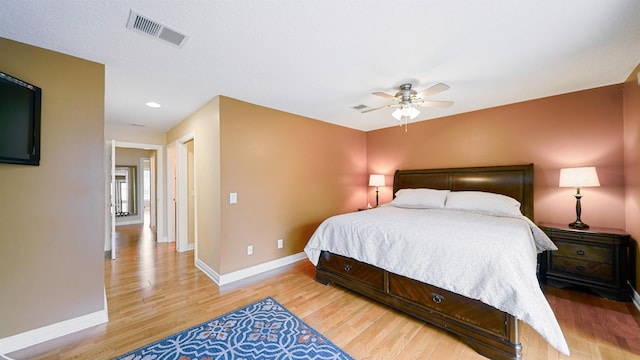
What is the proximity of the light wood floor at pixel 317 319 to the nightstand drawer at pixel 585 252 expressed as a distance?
1.37 feet

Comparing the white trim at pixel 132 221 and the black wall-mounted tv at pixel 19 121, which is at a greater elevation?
the black wall-mounted tv at pixel 19 121

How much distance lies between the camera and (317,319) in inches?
86.7

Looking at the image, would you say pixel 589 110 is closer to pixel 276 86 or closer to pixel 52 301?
pixel 276 86

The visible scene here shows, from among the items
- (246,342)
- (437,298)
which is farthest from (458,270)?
(246,342)

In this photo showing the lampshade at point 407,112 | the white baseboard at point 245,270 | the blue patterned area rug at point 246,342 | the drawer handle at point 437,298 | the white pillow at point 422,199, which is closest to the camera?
the blue patterned area rug at point 246,342

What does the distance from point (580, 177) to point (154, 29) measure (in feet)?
14.2

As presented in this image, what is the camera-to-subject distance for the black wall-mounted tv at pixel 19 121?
165cm

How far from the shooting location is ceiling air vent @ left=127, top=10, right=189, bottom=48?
1.59 metres

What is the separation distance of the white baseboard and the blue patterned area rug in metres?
0.76

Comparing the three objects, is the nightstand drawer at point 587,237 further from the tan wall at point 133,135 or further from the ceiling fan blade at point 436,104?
the tan wall at point 133,135

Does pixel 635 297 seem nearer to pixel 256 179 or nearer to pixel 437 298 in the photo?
pixel 437 298

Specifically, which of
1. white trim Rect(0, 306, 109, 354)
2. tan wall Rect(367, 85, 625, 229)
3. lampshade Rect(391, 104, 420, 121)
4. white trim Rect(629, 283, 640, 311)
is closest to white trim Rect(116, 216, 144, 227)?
white trim Rect(0, 306, 109, 354)

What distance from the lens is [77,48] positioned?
1.92m

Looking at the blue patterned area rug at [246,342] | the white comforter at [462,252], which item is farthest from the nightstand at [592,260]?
the blue patterned area rug at [246,342]
